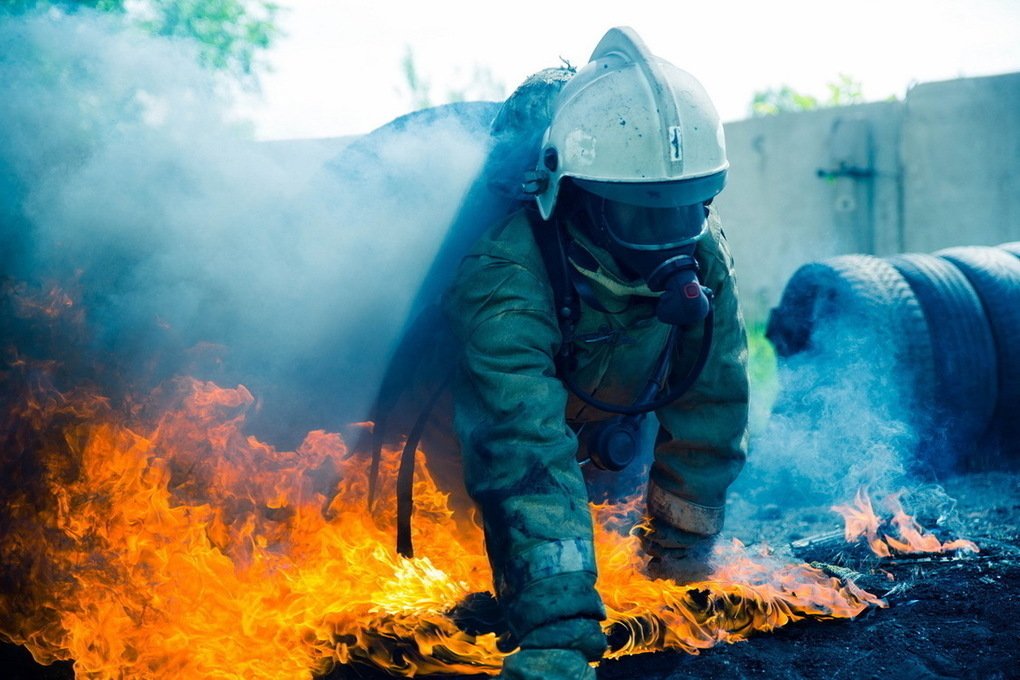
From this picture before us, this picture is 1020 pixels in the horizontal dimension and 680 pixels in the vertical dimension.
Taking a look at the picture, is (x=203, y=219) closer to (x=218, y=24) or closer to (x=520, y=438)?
(x=520, y=438)

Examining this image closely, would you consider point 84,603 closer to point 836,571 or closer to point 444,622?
point 444,622

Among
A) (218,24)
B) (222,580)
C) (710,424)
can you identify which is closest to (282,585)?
Answer: (222,580)

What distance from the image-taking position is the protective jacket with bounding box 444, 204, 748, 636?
2.22 meters

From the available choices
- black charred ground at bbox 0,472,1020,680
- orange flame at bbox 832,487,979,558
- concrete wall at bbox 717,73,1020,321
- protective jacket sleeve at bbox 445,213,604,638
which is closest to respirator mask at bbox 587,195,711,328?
protective jacket sleeve at bbox 445,213,604,638

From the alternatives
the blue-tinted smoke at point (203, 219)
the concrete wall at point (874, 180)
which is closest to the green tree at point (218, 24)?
the blue-tinted smoke at point (203, 219)

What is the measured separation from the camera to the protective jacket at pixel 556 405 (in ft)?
7.29

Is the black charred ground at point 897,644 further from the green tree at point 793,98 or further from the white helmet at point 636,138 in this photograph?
the green tree at point 793,98

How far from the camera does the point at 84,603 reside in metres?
2.87

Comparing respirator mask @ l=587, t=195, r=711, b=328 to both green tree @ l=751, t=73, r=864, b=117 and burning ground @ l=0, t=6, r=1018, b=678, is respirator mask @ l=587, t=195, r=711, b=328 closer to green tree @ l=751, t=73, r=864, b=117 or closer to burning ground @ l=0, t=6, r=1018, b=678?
burning ground @ l=0, t=6, r=1018, b=678

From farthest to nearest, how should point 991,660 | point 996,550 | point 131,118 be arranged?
point 996,550 < point 131,118 < point 991,660

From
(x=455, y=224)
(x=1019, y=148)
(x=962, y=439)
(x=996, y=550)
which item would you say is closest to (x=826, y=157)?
(x=1019, y=148)

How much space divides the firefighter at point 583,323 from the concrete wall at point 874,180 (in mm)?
8798

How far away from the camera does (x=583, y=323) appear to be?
2.74 meters

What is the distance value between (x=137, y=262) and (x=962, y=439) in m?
4.74
